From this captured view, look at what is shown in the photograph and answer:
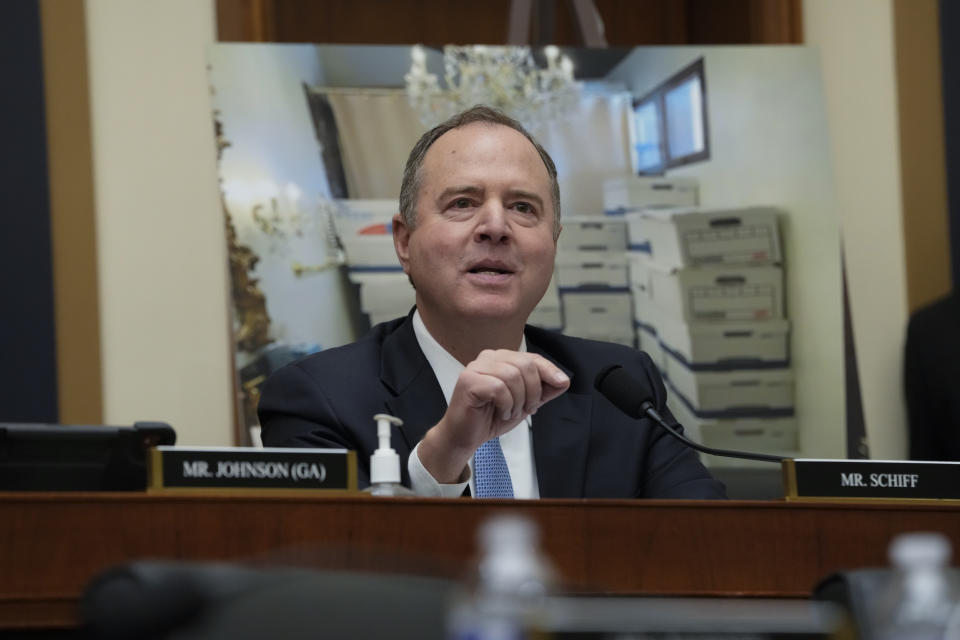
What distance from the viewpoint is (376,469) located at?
1.43m

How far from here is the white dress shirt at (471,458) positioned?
163 centimetres

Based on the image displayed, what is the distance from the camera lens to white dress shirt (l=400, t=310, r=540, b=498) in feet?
5.34

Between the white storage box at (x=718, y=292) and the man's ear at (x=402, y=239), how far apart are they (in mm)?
1265

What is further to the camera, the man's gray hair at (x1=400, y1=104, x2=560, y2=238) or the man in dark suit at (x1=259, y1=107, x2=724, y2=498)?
the man's gray hair at (x1=400, y1=104, x2=560, y2=238)

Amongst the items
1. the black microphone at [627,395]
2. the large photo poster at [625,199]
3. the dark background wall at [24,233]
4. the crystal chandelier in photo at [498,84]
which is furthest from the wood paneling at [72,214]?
the black microphone at [627,395]

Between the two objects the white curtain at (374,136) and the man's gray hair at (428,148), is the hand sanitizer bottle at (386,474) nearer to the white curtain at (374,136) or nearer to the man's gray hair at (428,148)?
the man's gray hair at (428,148)

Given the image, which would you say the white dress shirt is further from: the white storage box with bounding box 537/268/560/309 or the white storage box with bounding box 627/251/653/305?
the white storage box with bounding box 627/251/653/305

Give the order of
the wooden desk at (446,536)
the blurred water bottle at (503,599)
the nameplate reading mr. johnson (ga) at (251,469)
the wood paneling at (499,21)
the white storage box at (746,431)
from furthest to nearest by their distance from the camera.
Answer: the wood paneling at (499,21) → the white storage box at (746,431) → the nameplate reading mr. johnson (ga) at (251,469) → the wooden desk at (446,536) → the blurred water bottle at (503,599)

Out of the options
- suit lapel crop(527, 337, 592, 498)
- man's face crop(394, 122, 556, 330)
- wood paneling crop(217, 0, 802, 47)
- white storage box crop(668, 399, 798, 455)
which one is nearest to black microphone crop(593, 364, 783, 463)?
suit lapel crop(527, 337, 592, 498)

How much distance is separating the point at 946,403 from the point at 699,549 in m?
2.37

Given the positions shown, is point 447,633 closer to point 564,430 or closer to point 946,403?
point 564,430

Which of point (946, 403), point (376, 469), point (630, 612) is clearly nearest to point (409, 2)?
point (946, 403)

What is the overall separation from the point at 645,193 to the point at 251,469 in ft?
7.35

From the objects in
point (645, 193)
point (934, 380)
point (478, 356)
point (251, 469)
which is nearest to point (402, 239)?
point (478, 356)
